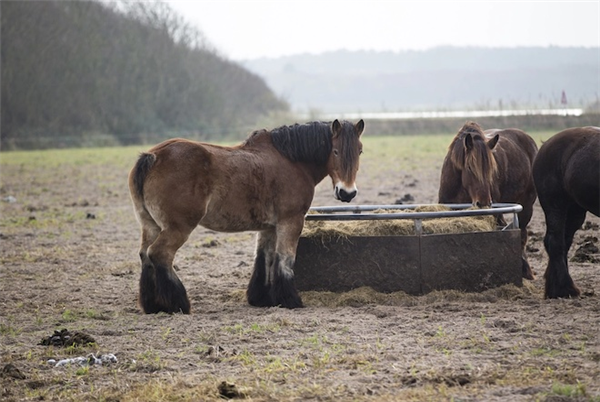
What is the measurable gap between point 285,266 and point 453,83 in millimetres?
114693

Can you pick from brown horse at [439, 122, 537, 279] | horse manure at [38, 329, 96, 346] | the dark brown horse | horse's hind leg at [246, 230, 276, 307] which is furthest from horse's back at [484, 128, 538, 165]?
horse manure at [38, 329, 96, 346]

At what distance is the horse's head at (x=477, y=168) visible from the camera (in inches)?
345

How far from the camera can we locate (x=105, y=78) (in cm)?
4928

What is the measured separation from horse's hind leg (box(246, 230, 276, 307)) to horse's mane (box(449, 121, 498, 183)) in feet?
7.61

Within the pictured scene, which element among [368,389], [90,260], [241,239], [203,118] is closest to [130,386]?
[368,389]

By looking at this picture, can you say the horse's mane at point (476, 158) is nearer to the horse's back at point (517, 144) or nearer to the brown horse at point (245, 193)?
the horse's back at point (517, 144)

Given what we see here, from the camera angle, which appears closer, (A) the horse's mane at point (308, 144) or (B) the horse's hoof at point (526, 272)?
(A) the horse's mane at point (308, 144)

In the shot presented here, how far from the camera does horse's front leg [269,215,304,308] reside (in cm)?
772

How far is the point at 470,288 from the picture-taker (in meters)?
7.96

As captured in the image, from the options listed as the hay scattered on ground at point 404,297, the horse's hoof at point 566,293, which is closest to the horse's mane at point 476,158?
the hay scattered on ground at point 404,297

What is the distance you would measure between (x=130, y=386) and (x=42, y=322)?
2363 millimetres

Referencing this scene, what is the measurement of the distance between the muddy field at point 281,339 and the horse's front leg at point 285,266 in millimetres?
192

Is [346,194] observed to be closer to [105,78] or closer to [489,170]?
[489,170]

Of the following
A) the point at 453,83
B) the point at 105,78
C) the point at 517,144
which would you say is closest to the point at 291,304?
the point at 517,144
